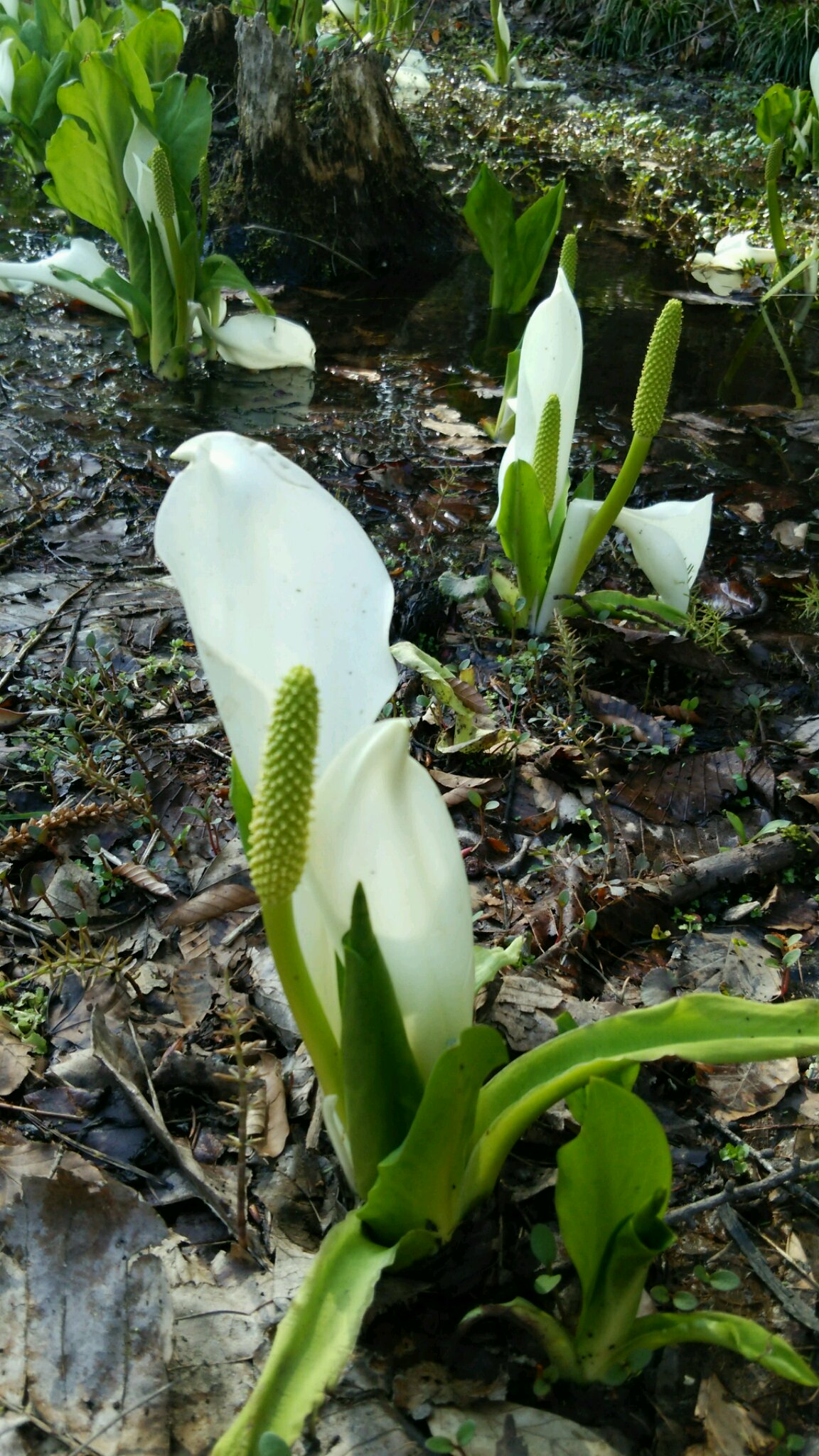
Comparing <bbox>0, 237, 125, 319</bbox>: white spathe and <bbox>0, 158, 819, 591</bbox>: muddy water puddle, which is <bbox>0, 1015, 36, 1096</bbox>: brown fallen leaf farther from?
<bbox>0, 237, 125, 319</bbox>: white spathe

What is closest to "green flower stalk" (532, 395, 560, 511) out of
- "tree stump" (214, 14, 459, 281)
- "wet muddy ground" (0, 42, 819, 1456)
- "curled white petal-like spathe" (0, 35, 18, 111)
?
"wet muddy ground" (0, 42, 819, 1456)

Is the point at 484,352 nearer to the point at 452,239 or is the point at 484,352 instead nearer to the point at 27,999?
the point at 452,239

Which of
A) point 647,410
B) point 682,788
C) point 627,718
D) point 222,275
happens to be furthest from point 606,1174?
point 222,275

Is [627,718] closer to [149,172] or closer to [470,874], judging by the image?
[470,874]

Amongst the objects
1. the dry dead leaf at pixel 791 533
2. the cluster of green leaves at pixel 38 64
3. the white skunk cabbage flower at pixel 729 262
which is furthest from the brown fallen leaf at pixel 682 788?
the cluster of green leaves at pixel 38 64

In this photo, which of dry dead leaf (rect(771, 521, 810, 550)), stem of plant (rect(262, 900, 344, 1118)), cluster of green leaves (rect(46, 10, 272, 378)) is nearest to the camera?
stem of plant (rect(262, 900, 344, 1118))

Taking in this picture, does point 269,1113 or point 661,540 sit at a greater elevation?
point 661,540

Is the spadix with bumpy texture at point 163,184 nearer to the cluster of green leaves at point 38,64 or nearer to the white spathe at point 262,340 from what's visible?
the white spathe at point 262,340

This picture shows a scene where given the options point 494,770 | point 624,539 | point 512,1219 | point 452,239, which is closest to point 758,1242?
point 512,1219
